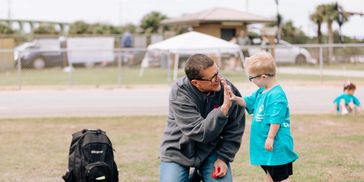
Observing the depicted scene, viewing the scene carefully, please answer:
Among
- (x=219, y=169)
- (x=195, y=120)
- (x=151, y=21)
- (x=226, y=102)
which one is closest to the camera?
(x=226, y=102)

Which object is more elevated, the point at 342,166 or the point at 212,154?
the point at 212,154

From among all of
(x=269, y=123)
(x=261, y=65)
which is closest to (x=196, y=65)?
(x=261, y=65)

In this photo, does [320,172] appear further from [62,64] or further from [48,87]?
[62,64]

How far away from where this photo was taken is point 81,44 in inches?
1496

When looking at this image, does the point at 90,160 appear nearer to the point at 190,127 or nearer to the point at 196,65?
the point at 190,127

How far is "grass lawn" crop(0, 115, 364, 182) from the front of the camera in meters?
8.20

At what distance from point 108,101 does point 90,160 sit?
1173 cm

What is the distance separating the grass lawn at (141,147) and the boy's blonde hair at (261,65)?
233 centimetres

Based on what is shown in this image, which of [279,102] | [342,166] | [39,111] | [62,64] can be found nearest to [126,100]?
[39,111]

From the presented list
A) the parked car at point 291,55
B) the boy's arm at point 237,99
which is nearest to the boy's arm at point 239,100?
the boy's arm at point 237,99

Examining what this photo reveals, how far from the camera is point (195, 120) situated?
208 inches

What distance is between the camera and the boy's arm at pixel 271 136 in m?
5.70

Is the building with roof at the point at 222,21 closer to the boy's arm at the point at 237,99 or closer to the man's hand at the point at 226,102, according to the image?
the boy's arm at the point at 237,99

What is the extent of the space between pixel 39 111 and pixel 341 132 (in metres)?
6.89
